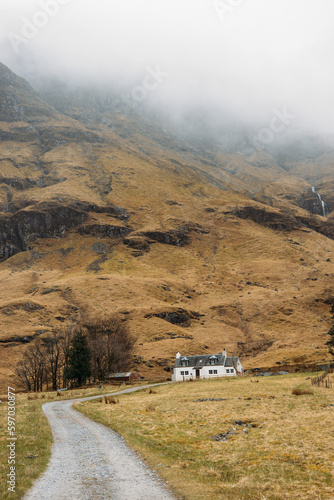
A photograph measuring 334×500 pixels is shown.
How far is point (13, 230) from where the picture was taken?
169m

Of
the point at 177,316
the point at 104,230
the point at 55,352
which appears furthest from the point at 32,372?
the point at 104,230

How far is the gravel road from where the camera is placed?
944cm

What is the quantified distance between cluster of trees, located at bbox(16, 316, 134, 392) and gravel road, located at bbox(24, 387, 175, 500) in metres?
46.4

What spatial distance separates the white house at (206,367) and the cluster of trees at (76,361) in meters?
11.9

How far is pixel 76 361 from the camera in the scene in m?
61.6

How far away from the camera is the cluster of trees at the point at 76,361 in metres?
62.1

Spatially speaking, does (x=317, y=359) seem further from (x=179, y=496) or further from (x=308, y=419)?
(x=179, y=496)

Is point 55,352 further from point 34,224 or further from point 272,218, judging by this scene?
point 272,218

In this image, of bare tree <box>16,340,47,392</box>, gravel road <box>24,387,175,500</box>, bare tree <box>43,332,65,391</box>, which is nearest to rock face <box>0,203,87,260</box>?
bare tree <box>43,332,65,391</box>

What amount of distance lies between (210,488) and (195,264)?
14160 cm

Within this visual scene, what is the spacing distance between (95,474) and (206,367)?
66.1m

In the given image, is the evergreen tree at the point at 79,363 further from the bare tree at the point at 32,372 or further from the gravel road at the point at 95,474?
the gravel road at the point at 95,474

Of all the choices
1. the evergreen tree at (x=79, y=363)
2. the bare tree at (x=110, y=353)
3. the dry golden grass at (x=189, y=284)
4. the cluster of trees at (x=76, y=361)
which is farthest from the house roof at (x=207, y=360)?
the evergreen tree at (x=79, y=363)

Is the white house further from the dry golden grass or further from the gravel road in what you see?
the gravel road
